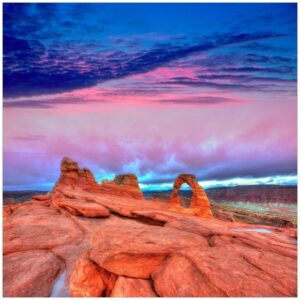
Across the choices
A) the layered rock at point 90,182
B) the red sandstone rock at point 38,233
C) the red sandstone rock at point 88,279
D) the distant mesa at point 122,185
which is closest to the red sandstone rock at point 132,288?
the red sandstone rock at point 88,279

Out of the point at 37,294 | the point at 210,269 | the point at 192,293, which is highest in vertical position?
the point at 210,269

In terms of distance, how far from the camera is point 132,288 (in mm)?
13680

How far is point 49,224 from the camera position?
2441 cm

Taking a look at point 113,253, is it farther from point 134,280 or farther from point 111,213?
point 111,213

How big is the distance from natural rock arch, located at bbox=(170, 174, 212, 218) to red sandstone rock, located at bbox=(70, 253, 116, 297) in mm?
32926

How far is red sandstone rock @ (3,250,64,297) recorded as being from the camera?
560 inches

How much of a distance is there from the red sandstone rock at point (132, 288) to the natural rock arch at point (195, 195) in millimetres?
32947

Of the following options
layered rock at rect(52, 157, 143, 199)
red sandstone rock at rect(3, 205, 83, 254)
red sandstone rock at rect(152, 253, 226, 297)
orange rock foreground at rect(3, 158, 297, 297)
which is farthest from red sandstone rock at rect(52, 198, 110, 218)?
layered rock at rect(52, 157, 143, 199)

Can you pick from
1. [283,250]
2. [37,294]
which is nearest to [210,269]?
[283,250]

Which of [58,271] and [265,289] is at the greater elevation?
[265,289]

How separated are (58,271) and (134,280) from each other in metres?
5.40

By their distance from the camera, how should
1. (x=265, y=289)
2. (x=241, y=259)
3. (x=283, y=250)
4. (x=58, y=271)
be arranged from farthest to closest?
(x=58, y=271) < (x=283, y=250) < (x=241, y=259) < (x=265, y=289)

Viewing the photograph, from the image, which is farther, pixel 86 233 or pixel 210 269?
pixel 86 233

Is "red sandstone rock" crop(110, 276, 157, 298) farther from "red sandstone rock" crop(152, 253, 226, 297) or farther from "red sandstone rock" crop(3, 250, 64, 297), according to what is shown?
"red sandstone rock" crop(3, 250, 64, 297)
